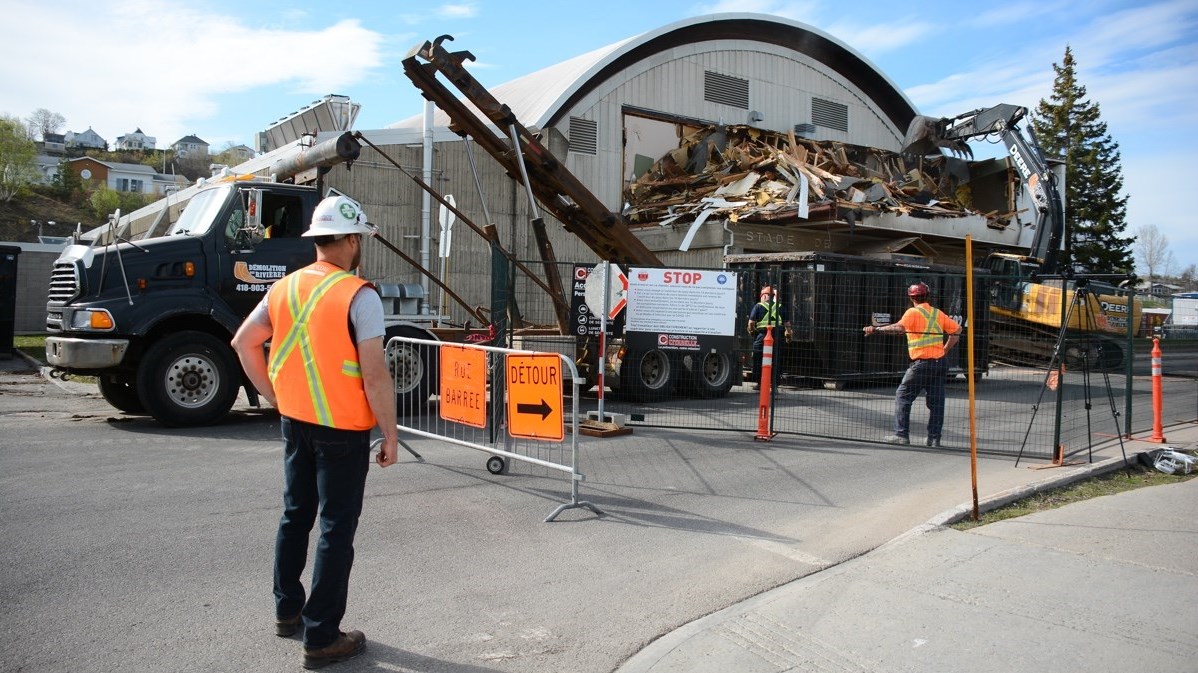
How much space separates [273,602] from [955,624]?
140 inches

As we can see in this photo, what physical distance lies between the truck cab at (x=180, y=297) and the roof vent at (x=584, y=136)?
45.2ft

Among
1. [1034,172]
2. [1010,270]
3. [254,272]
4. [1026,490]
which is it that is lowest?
[1026,490]

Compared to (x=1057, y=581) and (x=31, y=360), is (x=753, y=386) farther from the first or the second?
(x=31, y=360)

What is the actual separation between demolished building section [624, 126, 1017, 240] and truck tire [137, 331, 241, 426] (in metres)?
14.2

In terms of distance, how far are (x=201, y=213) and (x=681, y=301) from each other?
6.18 metres

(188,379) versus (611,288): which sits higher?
(611,288)

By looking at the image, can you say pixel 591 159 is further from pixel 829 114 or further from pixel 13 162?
pixel 13 162

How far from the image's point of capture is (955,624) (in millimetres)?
4363

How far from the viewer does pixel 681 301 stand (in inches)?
429

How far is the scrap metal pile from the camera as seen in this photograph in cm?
2219

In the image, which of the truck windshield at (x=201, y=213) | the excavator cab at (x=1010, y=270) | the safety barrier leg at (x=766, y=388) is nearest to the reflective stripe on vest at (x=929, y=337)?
the safety barrier leg at (x=766, y=388)

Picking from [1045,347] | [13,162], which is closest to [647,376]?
[1045,347]

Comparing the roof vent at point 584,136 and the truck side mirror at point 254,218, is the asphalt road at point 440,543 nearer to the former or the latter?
the truck side mirror at point 254,218

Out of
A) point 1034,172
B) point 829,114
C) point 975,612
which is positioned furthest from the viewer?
point 829,114
